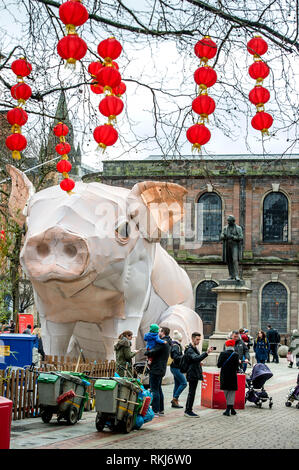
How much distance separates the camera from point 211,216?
44.1m

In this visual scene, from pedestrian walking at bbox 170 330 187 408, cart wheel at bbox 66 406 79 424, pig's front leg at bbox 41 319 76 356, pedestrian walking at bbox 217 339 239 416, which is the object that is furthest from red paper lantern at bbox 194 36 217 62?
pig's front leg at bbox 41 319 76 356

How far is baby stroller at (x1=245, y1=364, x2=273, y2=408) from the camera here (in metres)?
13.0

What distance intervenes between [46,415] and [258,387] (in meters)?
4.69

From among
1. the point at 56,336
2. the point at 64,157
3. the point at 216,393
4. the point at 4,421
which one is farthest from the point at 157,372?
the point at 4,421

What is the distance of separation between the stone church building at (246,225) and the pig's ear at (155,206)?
29.0m

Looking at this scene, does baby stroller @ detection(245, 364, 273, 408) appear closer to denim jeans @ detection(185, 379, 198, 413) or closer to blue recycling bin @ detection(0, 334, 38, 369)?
denim jeans @ detection(185, 379, 198, 413)

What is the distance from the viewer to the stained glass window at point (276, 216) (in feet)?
142

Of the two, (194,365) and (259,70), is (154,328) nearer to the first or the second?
(194,365)

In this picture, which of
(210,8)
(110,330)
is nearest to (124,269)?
(110,330)

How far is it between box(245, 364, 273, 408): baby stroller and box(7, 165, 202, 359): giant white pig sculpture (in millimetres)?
1792
